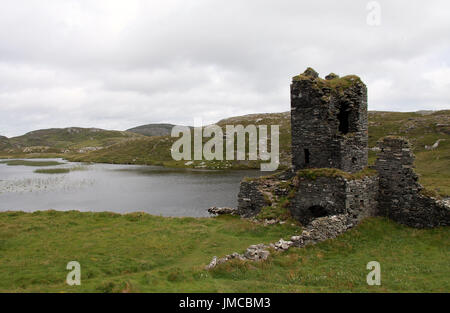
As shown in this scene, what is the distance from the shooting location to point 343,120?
26453mm

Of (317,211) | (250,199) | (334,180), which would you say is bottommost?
(317,211)

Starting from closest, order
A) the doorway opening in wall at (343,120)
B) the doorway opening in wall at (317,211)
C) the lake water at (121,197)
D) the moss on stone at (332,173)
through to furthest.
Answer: the moss on stone at (332,173), the doorway opening in wall at (317,211), the doorway opening in wall at (343,120), the lake water at (121,197)

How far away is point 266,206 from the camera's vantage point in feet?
83.7

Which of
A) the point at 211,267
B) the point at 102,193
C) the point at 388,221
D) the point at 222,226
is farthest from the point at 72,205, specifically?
the point at 388,221

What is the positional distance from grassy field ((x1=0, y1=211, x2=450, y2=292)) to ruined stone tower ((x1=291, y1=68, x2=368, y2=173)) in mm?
5923

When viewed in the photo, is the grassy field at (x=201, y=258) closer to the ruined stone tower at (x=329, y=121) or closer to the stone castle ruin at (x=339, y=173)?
the stone castle ruin at (x=339, y=173)

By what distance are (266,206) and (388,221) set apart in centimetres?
909

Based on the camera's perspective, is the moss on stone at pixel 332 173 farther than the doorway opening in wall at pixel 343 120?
No

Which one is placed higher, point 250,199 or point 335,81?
point 335,81

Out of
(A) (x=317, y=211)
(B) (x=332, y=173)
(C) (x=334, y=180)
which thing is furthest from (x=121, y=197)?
(C) (x=334, y=180)

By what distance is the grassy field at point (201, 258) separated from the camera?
42.3ft

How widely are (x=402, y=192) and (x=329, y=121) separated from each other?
7522 millimetres

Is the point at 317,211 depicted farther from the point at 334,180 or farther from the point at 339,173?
the point at 339,173

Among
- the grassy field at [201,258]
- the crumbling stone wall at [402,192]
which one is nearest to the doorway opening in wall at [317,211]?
the grassy field at [201,258]
